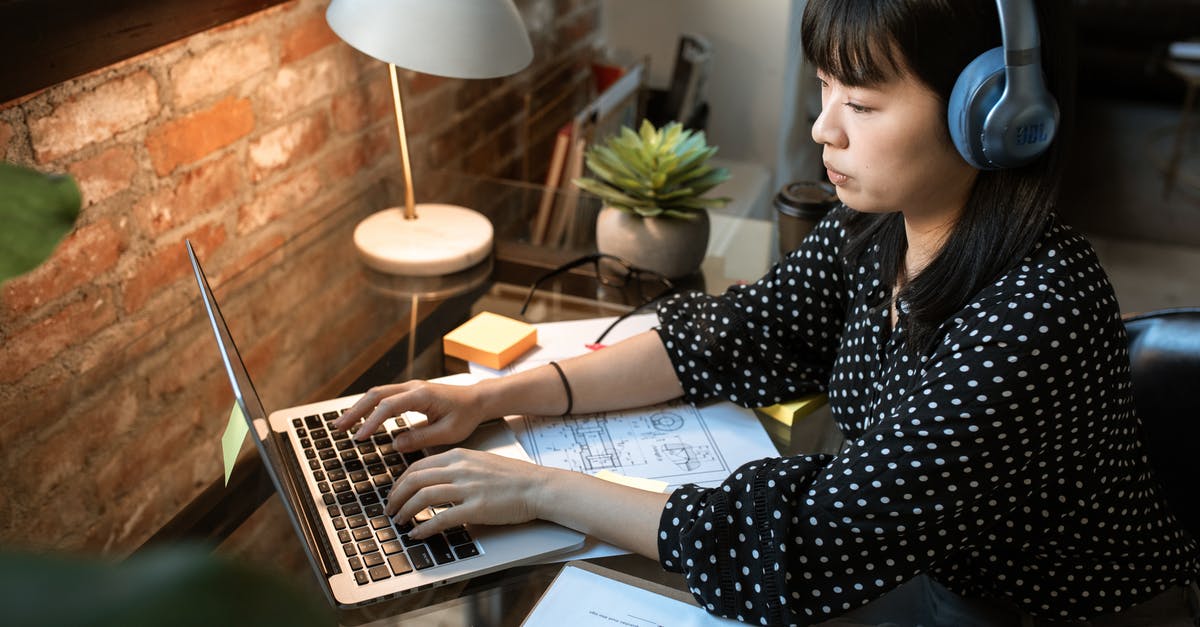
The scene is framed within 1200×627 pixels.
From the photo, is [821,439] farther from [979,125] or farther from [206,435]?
[206,435]

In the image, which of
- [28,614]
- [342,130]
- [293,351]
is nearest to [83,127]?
[293,351]

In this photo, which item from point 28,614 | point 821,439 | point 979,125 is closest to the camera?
point 28,614

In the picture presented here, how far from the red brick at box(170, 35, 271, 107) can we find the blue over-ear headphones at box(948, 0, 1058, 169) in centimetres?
92

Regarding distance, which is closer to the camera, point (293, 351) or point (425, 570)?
point (425, 570)

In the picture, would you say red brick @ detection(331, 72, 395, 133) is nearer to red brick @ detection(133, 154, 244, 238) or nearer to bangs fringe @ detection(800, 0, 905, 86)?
red brick @ detection(133, 154, 244, 238)

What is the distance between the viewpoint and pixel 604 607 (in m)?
0.88

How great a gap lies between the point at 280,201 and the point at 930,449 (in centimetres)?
105

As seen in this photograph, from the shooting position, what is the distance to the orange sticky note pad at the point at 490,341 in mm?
1228

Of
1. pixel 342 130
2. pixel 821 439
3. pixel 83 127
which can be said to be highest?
pixel 83 127

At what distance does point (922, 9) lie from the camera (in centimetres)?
85

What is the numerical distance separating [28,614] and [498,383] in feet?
3.02

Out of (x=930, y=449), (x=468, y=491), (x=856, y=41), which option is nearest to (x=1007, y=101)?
(x=856, y=41)

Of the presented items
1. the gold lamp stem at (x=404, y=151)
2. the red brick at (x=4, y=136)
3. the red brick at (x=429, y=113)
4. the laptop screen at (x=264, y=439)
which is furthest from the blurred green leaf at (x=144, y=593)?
the red brick at (x=429, y=113)

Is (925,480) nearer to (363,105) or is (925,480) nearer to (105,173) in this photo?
(105,173)
